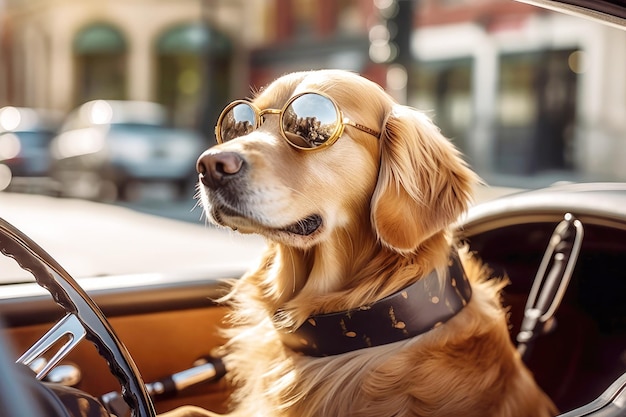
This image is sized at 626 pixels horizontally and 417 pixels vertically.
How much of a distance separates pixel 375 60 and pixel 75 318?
1961 centimetres

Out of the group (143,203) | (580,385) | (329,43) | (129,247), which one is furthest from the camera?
(329,43)

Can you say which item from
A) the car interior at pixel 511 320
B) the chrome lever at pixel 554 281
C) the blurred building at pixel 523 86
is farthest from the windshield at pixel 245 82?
the chrome lever at pixel 554 281

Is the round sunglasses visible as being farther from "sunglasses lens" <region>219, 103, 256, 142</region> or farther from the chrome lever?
the chrome lever

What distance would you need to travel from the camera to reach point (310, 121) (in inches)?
84.9

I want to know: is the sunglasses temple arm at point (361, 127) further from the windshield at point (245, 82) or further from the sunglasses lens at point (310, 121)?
the windshield at point (245, 82)

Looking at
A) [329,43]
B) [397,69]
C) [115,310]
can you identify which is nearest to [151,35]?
[329,43]

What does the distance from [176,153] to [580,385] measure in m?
15.5

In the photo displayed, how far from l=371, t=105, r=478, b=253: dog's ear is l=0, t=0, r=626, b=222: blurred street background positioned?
7.10 m

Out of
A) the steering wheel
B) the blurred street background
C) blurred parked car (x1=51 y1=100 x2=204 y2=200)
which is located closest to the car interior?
the steering wheel

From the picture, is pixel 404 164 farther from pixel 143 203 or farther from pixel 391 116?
pixel 143 203

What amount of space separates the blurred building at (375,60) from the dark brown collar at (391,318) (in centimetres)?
742

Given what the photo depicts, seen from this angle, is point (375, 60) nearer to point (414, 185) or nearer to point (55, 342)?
point (414, 185)

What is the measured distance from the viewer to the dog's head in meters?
2.14

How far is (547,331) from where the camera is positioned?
277 cm
